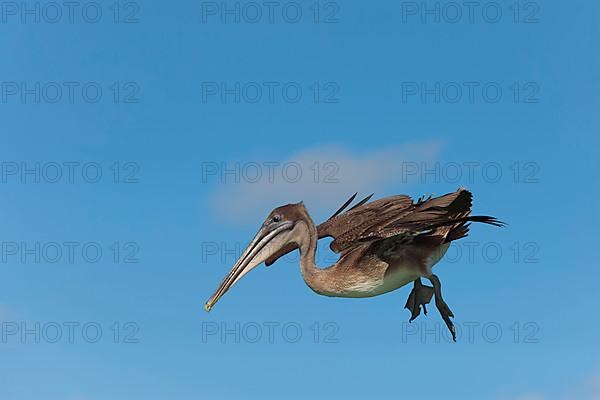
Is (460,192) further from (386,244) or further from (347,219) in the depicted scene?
(347,219)

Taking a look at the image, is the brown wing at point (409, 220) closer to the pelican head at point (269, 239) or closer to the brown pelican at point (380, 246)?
the brown pelican at point (380, 246)

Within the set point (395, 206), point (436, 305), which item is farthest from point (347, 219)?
point (436, 305)

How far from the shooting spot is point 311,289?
16.7 meters

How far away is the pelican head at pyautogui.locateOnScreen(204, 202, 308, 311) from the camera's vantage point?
16.9 meters

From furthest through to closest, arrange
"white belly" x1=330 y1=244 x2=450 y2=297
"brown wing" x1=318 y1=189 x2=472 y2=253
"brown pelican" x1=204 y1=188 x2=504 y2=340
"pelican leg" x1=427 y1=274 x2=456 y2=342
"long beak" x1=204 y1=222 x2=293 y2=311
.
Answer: "long beak" x1=204 y1=222 x2=293 y2=311
"pelican leg" x1=427 y1=274 x2=456 y2=342
"white belly" x1=330 y1=244 x2=450 y2=297
"brown pelican" x1=204 y1=188 x2=504 y2=340
"brown wing" x1=318 y1=189 x2=472 y2=253

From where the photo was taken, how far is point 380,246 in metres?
16.2

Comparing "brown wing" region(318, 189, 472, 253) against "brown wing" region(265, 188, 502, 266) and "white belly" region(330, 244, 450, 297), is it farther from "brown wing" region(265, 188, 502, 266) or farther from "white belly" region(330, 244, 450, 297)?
"white belly" region(330, 244, 450, 297)

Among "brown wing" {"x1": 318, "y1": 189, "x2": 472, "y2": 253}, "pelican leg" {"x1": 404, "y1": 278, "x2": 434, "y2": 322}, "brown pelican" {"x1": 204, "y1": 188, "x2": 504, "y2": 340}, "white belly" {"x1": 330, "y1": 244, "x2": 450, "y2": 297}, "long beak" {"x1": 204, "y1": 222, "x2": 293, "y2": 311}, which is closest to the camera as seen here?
"brown wing" {"x1": 318, "y1": 189, "x2": 472, "y2": 253}

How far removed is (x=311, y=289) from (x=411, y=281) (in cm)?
171

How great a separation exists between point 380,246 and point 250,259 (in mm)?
2378

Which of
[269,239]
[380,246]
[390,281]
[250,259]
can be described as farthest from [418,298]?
[250,259]

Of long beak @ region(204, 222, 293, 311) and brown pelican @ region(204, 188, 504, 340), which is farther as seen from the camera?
long beak @ region(204, 222, 293, 311)

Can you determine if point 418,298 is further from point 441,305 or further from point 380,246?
point 380,246

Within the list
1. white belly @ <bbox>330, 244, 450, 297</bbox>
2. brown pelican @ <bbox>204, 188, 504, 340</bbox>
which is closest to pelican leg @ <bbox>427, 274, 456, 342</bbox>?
brown pelican @ <bbox>204, 188, 504, 340</bbox>
